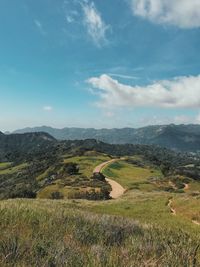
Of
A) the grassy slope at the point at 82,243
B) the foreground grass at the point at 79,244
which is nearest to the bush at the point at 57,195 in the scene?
the foreground grass at the point at 79,244

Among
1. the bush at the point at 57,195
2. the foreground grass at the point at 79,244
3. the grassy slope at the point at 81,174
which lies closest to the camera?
the foreground grass at the point at 79,244

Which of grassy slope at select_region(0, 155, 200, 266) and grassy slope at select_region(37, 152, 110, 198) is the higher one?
grassy slope at select_region(0, 155, 200, 266)

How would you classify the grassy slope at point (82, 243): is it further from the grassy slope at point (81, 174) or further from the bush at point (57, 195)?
the grassy slope at point (81, 174)

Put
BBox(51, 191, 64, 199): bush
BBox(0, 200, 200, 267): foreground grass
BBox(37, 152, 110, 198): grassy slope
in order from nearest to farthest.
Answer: BBox(0, 200, 200, 267): foreground grass < BBox(51, 191, 64, 199): bush < BBox(37, 152, 110, 198): grassy slope

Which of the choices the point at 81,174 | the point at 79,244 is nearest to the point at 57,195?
the point at 81,174

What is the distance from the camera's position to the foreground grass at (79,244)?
5.58 meters

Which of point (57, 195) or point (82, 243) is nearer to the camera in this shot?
point (82, 243)

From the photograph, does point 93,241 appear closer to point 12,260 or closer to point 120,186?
point 12,260

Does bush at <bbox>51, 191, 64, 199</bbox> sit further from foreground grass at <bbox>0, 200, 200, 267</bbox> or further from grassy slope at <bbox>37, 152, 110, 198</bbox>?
foreground grass at <bbox>0, 200, 200, 267</bbox>

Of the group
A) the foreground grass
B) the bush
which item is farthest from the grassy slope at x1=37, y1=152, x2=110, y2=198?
the foreground grass

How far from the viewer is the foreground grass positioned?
220 inches

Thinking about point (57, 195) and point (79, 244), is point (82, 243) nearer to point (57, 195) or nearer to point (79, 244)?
point (79, 244)

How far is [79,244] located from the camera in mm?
7164

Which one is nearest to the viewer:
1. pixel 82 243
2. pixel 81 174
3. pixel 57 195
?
pixel 82 243
